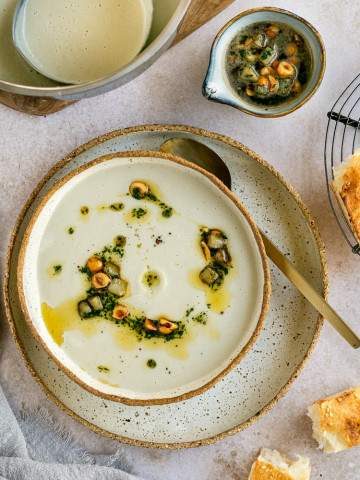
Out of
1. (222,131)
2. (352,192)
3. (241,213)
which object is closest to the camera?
(241,213)

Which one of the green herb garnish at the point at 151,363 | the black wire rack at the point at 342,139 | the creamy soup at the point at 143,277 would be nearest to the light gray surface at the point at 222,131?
the black wire rack at the point at 342,139

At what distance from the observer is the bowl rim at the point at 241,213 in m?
1.53

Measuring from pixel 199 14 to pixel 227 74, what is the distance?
18cm

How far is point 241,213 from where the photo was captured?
155cm

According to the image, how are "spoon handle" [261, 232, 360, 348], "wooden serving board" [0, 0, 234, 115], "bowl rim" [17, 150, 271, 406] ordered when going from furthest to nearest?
"wooden serving board" [0, 0, 234, 115], "spoon handle" [261, 232, 360, 348], "bowl rim" [17, 150, 271, 406]

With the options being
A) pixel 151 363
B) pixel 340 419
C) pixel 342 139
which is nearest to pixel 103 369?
pixel 151 363

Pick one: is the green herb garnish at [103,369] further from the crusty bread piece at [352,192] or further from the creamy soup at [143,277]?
the crusty bread piece at [352,192]

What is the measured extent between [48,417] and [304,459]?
0.67m

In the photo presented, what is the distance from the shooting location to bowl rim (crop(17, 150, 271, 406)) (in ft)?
5.02

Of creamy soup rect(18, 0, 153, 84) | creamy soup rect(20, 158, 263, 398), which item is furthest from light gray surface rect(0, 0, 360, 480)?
creamy soup rect(20, 158, 263, 398)

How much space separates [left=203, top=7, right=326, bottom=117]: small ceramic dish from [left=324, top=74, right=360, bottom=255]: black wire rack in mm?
152

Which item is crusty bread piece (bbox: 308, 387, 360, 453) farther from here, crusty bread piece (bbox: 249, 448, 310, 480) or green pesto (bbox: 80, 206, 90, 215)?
green pesto (bbox: 80, 206, 90, 215)

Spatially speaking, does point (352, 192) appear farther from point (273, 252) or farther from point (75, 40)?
point (75, 40)

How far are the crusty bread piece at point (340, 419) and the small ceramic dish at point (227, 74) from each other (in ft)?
2.36
